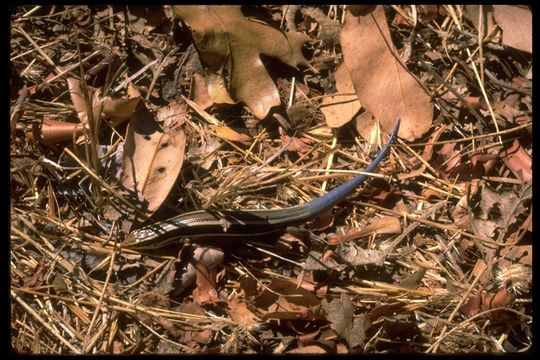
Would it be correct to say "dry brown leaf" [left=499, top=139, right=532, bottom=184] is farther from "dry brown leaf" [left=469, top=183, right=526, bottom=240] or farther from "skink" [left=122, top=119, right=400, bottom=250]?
"skink" [left=122, top=119, right=400, bottom=250]

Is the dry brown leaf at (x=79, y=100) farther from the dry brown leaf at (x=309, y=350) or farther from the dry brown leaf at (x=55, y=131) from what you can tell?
the dry brown leaf at (x=309, y=350)

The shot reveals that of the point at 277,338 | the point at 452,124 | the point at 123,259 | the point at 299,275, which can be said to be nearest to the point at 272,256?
the point at 299,275

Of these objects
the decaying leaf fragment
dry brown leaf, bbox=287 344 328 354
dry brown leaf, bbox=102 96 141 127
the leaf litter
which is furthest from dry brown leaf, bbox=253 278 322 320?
dry brown leaf, bbox=102 96 141 127

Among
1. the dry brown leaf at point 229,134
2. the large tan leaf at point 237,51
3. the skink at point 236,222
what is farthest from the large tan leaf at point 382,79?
the dry brown leaf at point 229,134

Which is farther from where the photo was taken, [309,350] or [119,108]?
[119,108]

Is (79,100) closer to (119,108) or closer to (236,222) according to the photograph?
(119,108)

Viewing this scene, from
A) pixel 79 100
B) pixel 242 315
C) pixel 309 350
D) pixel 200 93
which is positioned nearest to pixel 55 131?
pixel 79 100

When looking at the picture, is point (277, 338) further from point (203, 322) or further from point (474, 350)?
point (474, 350)
